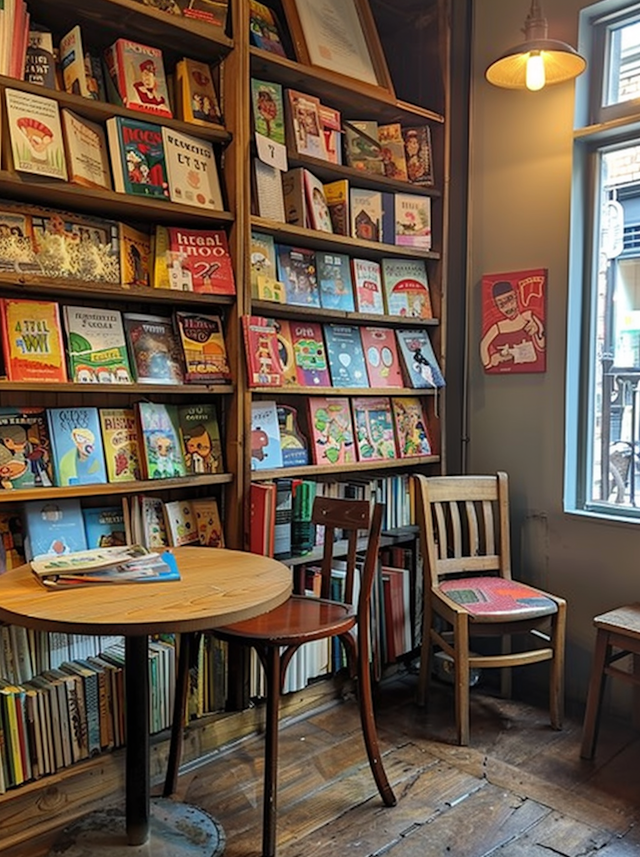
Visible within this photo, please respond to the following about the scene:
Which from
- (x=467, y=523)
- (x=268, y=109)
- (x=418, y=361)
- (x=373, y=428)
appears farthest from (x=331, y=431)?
(x=268, y=109)

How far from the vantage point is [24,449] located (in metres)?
2.03

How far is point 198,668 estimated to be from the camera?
2.31 meters

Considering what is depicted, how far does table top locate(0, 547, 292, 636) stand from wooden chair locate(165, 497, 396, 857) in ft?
0.63

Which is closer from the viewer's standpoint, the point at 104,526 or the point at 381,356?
the point at 104,526

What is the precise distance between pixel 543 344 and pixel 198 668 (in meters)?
1.76

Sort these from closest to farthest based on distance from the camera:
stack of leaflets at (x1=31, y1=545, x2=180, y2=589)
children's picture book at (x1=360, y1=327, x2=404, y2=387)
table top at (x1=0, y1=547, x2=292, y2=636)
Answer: table top at (x1=0, y1=547, x2=292, y2=636)
stack of leaflets at (x1=31, y1=545, x2=180, y2=589)
children's picture book at (x1=360, y1=327, x2=404, y2=387)

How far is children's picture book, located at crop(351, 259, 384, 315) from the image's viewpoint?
2787 mm

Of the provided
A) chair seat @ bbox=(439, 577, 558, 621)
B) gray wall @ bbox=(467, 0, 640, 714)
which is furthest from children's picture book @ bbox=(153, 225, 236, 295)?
chair seat @ bbox=(439, 577, 558, 621)

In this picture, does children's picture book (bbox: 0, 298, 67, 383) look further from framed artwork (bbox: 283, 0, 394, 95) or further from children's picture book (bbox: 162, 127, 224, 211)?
framed artwork (bbox: 283, 0, 394, 95)

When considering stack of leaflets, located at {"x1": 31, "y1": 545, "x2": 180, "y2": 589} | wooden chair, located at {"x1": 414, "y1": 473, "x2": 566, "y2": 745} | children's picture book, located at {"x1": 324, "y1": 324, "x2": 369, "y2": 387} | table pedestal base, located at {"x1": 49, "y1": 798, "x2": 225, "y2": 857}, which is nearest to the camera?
stack of leaflets, located at {"x1": 31, "y1": 545, "x2": 180, "y2": 589}

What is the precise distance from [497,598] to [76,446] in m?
1.52

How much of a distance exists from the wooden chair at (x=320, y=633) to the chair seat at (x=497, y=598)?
0.48 m

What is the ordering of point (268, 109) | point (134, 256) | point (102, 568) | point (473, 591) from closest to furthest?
1. point (102, 568)
2. point (134, 256)
3. point (268, 109)
4. point (473, 591)

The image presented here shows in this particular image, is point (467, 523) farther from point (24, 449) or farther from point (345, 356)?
point (24, 449)
